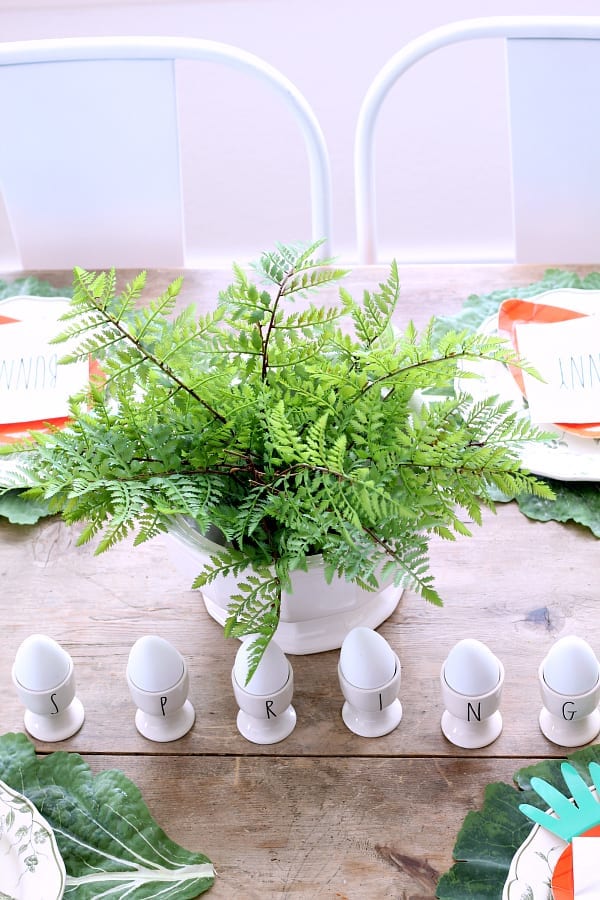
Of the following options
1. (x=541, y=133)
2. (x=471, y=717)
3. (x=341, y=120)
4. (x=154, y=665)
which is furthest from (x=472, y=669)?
(x=341, y=120)

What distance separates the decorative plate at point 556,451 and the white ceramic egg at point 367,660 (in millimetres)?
315

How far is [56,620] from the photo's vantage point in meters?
0.98

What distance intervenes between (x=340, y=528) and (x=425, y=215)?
6.82 ft

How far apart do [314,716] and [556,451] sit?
1.29 ft

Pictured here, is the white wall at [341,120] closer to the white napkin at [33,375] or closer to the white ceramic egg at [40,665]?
the white napkin at [33,375]

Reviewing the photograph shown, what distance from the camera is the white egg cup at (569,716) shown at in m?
0.81

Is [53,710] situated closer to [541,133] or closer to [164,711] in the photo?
[164,711]

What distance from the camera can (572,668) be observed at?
0.80 metres

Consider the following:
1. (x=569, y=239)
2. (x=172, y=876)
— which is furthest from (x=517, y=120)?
(x=172, y=876)

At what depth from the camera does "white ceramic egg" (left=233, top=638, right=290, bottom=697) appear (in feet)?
2.67

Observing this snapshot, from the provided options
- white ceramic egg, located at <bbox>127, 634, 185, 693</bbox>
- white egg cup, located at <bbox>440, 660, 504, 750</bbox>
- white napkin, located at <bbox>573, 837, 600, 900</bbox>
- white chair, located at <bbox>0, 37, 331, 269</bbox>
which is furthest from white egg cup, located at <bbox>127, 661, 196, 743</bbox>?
white chair, located at <bbox>0, 37, 331, 269</bbox>

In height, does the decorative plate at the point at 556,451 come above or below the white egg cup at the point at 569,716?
above

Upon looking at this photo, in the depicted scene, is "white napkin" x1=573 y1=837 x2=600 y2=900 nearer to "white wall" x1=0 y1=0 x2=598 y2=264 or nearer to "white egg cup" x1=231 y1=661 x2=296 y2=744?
"white egg cup" x1=231 y1=661 x2=296 y2=744

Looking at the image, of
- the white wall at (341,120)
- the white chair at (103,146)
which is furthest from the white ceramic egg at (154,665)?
the white wall at (341,120)
